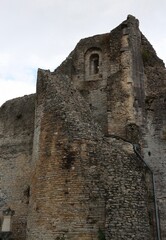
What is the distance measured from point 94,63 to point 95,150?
6.49 metres

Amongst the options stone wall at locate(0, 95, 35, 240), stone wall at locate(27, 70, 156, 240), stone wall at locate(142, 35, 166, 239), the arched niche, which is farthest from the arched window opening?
stone wall at locate(27, 70, 156, 240)

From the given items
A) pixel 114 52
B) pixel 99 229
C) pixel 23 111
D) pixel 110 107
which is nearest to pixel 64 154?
pixel 99 229

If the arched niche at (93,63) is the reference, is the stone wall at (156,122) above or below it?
below

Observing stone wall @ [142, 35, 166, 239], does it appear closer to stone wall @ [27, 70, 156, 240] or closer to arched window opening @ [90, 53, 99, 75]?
stone wall @ [27, 70, 156, 240]

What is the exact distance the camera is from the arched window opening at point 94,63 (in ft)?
59.1

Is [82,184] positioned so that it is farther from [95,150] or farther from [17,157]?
[17,157]

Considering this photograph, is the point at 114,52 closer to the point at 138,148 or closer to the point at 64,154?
the point at 138,148

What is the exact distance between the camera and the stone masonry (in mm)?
12062

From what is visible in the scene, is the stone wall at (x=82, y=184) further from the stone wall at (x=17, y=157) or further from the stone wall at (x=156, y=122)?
the stone wall at (x=17, y=157)

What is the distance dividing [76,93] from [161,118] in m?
3.76

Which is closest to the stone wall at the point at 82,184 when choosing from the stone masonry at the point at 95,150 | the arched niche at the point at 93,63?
the stone masonry at the point at 95,150

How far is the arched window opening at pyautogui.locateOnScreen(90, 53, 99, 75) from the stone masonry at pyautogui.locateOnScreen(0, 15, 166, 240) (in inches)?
1.1

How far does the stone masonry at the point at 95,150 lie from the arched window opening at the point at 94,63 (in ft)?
0.09

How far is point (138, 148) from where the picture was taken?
14.6 m
